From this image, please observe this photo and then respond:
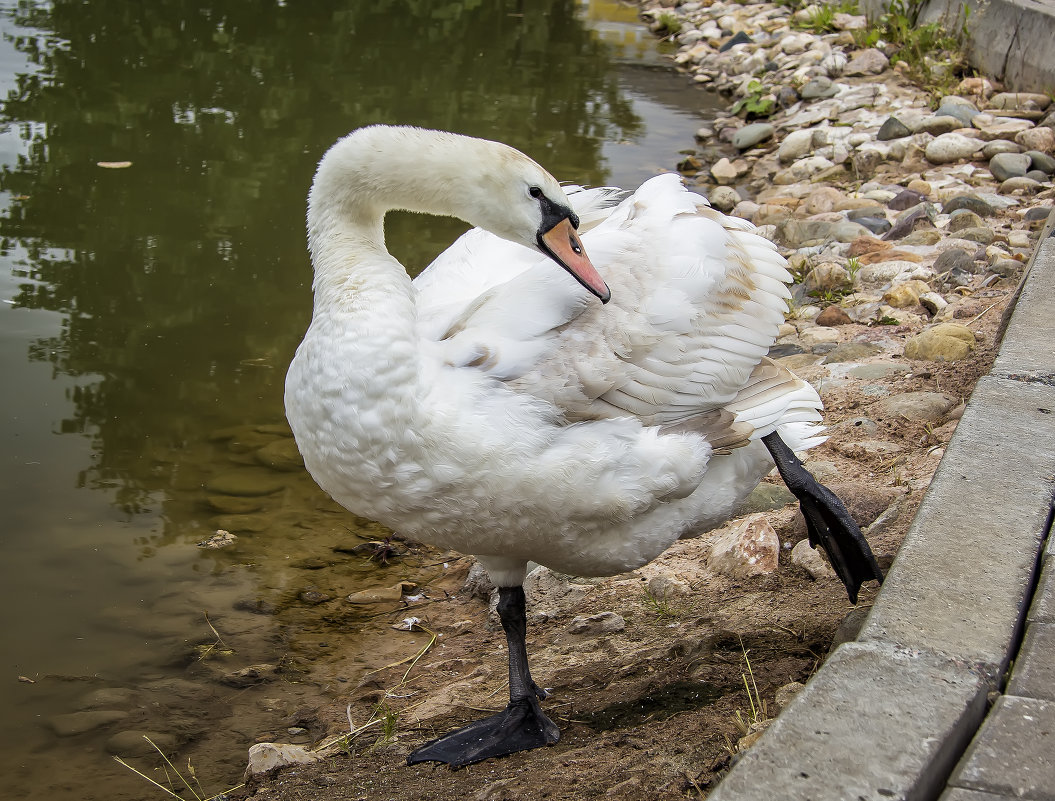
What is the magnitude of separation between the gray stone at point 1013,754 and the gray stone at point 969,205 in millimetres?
5156

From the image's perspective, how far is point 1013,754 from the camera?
2041 millimetres

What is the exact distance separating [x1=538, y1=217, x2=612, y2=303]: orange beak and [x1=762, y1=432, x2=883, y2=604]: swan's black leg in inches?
31.6

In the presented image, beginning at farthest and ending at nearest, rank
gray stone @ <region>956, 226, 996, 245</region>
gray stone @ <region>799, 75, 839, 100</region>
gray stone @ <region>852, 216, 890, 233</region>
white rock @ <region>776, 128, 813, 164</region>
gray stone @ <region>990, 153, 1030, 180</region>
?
gray stone @ <region>799, 75, 839, 100</region>, white rock @ <region>776, 128, 813, 164</region>, gray stone @ <region>990, 153, 1030, 180</region>, gray stone @ <region>852, 216, 890, 233</region>, gray stone @ <region>956, 226, 996, 245</region>

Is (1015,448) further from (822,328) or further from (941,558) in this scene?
(822,328)

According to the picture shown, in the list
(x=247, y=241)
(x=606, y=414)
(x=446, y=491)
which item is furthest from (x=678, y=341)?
(x=247, y=241)

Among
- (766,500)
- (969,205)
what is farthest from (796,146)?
(766,500)

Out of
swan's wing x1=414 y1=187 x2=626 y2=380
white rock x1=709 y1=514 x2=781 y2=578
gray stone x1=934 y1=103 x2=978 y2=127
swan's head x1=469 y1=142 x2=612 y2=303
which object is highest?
swan's head x1=469 y1=142 x2=612 y2=303

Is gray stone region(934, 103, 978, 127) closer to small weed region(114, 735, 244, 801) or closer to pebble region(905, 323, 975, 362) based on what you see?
pebble region(905, 323, 975, 362)

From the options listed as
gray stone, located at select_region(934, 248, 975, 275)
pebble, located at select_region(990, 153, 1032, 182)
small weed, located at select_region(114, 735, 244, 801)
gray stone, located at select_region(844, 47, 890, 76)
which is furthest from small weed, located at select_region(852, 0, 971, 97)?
small weed, located at select_region(114, 735, 244, 801)

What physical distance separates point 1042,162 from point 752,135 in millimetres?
3007

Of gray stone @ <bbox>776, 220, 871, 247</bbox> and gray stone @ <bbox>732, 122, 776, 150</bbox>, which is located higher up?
gray stone @ <bbox>776, 220, 871, 247</bbox>

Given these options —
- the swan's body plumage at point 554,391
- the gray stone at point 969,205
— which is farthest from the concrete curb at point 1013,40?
the swan's body plumage at point 554,391

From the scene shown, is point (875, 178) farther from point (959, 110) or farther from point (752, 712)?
point (752, 712)

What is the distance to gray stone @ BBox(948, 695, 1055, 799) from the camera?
77.5 inches
